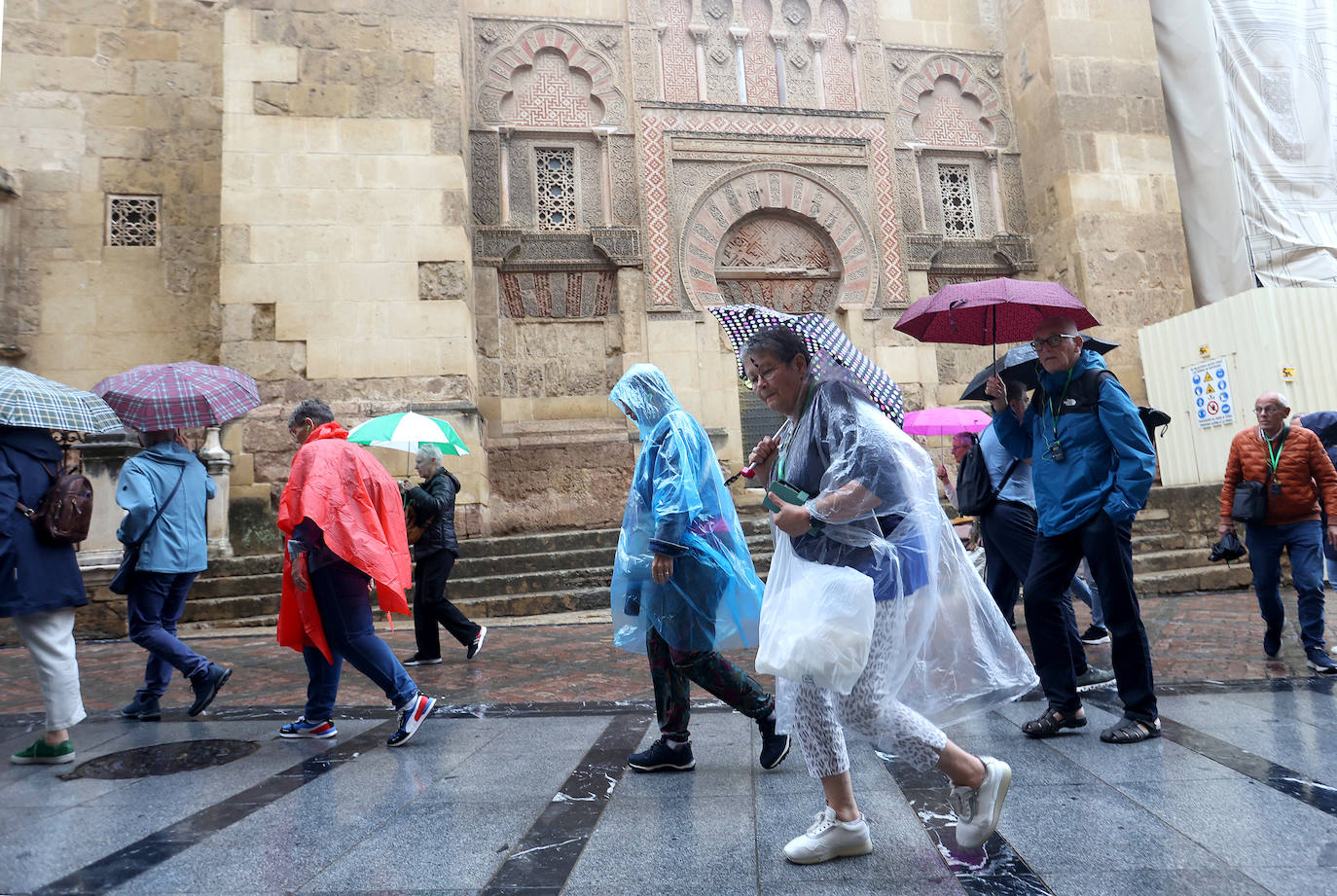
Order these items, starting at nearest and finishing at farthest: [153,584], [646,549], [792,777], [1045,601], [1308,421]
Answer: [792,777] < [646,549] < [1045,601] < [153,584] < [1308,421]

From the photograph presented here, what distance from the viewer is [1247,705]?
409 cm

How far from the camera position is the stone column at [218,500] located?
9016 mm

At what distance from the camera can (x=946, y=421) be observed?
870 centimetres

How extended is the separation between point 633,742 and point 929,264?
424 inches

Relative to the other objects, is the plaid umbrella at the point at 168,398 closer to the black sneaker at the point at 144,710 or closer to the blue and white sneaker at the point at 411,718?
the black sneaker at the point at 144,710

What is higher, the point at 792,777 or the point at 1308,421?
the point at 1308,421

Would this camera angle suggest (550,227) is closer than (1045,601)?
No

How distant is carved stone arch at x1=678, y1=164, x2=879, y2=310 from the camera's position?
1232 cm

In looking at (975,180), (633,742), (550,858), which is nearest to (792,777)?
(633,742)

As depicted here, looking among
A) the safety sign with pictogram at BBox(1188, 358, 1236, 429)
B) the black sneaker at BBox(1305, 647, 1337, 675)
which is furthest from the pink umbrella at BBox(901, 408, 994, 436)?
the safety sign with pictogram at BBox(1188, 358, 1236, 429)

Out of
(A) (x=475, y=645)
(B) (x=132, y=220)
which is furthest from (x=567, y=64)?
(A) (x=475, y=645)

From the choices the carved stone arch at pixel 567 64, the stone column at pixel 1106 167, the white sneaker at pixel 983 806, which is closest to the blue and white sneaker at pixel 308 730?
the white sneaker at pixel 983 806

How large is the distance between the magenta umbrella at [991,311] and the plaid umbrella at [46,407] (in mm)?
Result: 3961

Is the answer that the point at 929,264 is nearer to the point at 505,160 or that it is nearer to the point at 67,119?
the point at 505,160
